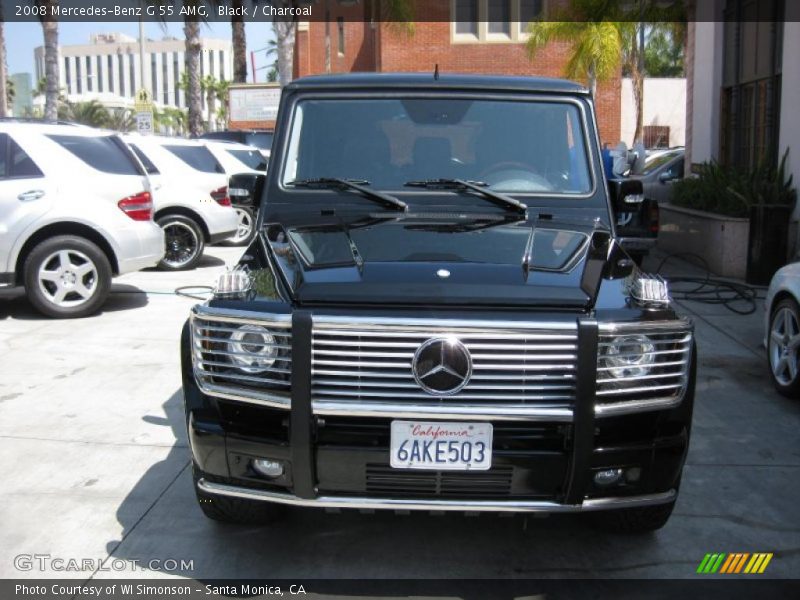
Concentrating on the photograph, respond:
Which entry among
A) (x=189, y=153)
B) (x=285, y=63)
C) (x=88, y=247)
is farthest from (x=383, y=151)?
(x=285, y=63)

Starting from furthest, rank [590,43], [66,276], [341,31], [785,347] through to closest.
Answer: [341,31]
[590,43]
[66,276]
[785,347]

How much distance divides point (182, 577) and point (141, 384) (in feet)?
10.3

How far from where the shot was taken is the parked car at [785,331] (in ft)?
20.7

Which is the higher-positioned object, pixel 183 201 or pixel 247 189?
pixel 247 189

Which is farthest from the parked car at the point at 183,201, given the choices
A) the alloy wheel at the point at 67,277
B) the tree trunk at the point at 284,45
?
the tree trunk at the point at 284,45

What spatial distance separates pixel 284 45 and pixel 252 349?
27258 millimetres

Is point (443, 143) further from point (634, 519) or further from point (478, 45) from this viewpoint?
point (478, 45)

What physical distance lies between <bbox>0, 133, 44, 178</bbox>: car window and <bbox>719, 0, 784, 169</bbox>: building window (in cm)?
915

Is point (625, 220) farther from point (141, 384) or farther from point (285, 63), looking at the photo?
point (285, 63)

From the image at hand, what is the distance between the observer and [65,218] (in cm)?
888

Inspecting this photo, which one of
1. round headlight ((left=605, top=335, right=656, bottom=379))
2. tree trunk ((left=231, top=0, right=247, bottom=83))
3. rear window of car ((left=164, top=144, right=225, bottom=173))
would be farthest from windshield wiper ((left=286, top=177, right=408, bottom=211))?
tree trunk ((left=231, top=0, right=247, bottom=83))

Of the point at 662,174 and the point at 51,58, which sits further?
the point at 51,58

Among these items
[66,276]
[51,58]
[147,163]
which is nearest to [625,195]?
[66,276]

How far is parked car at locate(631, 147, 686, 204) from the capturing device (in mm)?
16234
